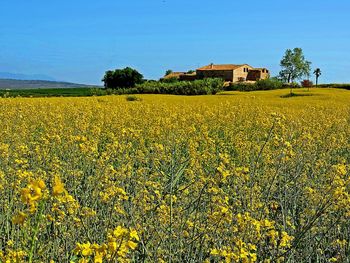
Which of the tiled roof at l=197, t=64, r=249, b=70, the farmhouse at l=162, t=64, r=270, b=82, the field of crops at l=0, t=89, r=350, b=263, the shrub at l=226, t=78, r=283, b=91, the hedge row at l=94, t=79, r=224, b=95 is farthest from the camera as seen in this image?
the tiled roof at l=197, t=64, r=249, b=70

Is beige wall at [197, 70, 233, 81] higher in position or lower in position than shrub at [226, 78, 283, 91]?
higher

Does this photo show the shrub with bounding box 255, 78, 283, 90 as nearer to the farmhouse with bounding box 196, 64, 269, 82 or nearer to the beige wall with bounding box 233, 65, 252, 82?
the farmhouse with bounding box 196, 64, 269, 82

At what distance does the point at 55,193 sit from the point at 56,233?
211 centimetres

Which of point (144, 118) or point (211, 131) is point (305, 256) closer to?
point (211, 131)

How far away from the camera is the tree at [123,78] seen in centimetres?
6975

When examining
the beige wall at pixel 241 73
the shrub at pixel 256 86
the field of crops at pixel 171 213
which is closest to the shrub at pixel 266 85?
the shrub at pixel 256 86

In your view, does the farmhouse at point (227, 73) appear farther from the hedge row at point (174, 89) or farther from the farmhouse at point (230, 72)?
the hedge row at point (174, 89)

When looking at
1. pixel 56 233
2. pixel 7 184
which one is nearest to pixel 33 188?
pixel 56 233

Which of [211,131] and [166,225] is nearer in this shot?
[166,225]

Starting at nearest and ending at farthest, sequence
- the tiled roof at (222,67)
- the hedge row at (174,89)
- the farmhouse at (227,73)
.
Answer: the hedge row at (174,89) → the farmhouse at (227,73) → the tiled roof at (222,67)

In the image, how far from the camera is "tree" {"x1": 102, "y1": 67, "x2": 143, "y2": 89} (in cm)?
6975

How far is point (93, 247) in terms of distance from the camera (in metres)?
1.91

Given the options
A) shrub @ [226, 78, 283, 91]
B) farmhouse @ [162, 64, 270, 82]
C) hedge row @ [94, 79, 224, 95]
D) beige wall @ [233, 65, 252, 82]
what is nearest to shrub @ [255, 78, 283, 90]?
shrub @ [226, 78, 283, 91]

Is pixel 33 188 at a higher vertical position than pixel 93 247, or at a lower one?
higher
